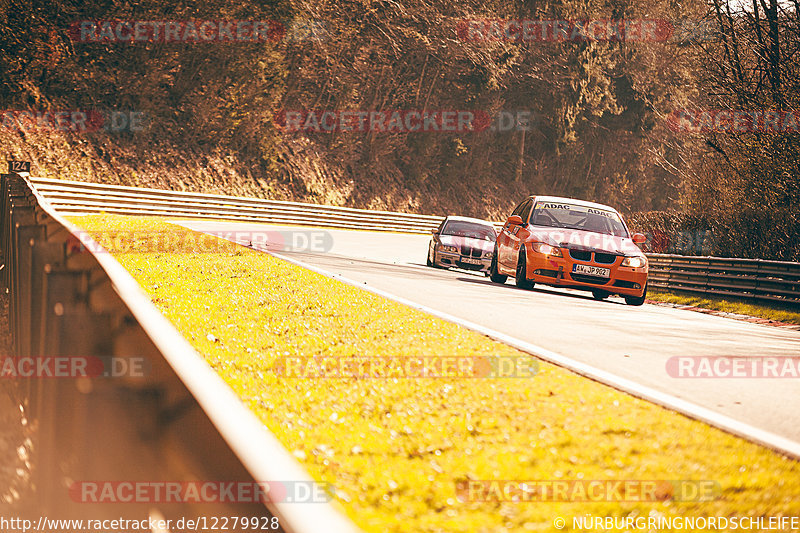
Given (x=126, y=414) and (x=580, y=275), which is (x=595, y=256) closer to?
(x=580, y=275)

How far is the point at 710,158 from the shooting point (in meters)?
27.9

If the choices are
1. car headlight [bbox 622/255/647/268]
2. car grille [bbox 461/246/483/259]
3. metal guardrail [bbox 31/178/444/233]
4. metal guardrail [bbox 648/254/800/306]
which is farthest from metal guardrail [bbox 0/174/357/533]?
metal guardrail [bbox 31/178/444/233]

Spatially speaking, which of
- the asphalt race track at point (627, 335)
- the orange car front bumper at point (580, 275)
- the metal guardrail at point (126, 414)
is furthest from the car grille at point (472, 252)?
the metal guardrail at point (126, 414)

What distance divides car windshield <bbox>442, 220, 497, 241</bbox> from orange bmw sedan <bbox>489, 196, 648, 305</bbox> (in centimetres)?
630

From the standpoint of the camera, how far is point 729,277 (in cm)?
1844

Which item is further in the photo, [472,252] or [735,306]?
[472,252]

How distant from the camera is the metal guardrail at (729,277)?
16.8 m

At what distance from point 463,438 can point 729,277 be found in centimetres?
1527

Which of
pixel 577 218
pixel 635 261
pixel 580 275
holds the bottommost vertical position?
pixel 580 275

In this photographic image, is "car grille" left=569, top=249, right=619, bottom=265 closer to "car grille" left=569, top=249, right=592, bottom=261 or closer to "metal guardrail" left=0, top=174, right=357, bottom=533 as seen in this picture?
"car grille" left=569, top=249, right=592, bottom=261

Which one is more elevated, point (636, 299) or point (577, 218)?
point (577, 218)

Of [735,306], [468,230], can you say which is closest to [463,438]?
[735,306]

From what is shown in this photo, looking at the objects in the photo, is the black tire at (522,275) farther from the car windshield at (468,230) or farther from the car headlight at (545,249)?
the car windshield at (468,230)

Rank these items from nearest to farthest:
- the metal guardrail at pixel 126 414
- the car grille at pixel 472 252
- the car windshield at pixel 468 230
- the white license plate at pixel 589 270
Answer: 1. the metal guardrail at pixel 126 414
2. the white license plate at pixel 589 270
3. the car grille at pixel 472 252
4. the car windshield at pixel 468 230
